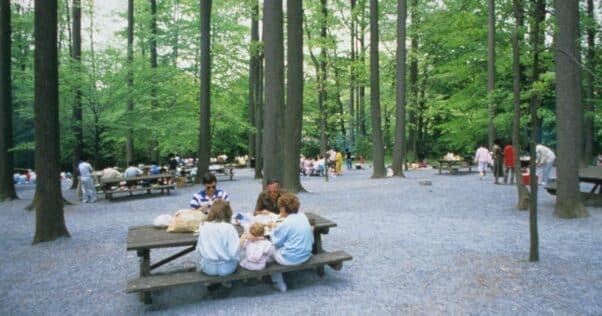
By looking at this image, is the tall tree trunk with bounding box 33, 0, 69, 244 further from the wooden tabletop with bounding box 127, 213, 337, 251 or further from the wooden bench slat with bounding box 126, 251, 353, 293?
the wooden bench slat with bounding box 126, 251, 353, 293

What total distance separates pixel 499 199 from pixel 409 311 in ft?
28.6

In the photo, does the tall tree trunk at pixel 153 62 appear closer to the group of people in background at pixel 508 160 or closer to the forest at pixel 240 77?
the forest at pixel 240 77

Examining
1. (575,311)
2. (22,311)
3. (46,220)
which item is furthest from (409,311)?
(46,220)

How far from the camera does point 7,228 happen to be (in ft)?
30.1

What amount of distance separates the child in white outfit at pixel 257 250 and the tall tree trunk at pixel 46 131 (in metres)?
5.09

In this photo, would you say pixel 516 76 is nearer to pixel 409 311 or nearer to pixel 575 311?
pixel 575 311

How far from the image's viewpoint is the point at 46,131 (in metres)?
7.65

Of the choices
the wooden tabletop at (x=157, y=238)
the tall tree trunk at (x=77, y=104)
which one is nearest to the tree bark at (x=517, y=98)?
the wooden tabletop at (x=157, y=238)

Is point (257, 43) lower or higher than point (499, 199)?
higher

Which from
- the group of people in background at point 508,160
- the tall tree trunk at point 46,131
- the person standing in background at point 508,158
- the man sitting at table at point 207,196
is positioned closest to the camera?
the man sitting at table at point 207,196

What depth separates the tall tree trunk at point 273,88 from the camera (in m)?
10.8

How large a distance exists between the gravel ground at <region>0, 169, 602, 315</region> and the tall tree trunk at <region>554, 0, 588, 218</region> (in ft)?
1.59

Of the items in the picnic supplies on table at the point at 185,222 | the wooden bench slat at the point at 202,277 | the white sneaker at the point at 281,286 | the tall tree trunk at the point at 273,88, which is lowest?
the white sneaker at the point at 281,286

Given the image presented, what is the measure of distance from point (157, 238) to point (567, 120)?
817 centimetres
